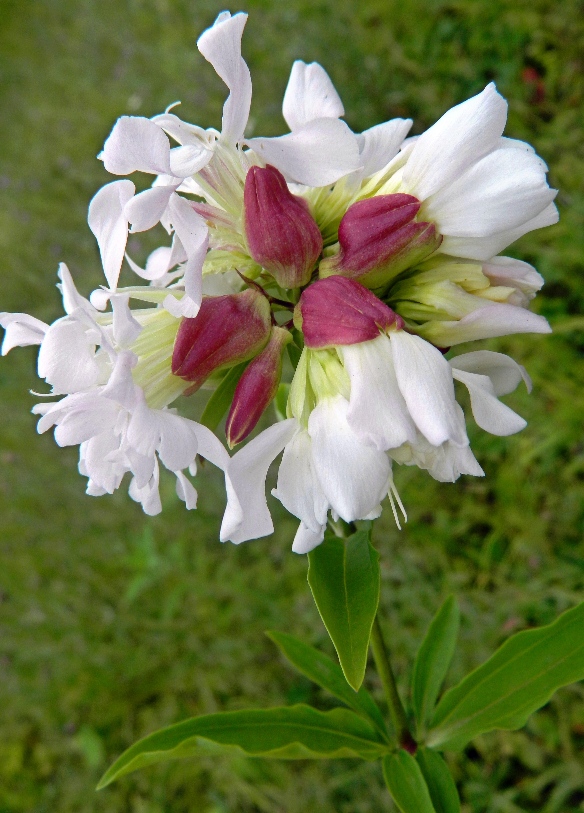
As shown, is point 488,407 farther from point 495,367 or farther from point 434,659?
point 434,659

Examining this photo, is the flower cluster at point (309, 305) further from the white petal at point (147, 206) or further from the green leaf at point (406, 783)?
the green leaf at point (406, 783)

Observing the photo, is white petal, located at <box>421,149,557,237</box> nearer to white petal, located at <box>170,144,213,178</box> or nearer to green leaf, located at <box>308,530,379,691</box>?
white petal, located at <box>170,144,213,178</box>

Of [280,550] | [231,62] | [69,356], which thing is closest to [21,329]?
[69,356]

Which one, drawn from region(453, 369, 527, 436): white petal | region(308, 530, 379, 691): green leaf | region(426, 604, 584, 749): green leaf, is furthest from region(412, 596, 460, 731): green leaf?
region(453, 369, 527, 436): white petal

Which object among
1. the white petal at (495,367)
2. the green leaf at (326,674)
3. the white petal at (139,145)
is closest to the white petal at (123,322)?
the white petal at (139,145)

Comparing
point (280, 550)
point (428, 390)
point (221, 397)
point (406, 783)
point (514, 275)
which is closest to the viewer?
point (428, 390)

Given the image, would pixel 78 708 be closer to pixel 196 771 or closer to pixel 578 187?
pixel 196 771
